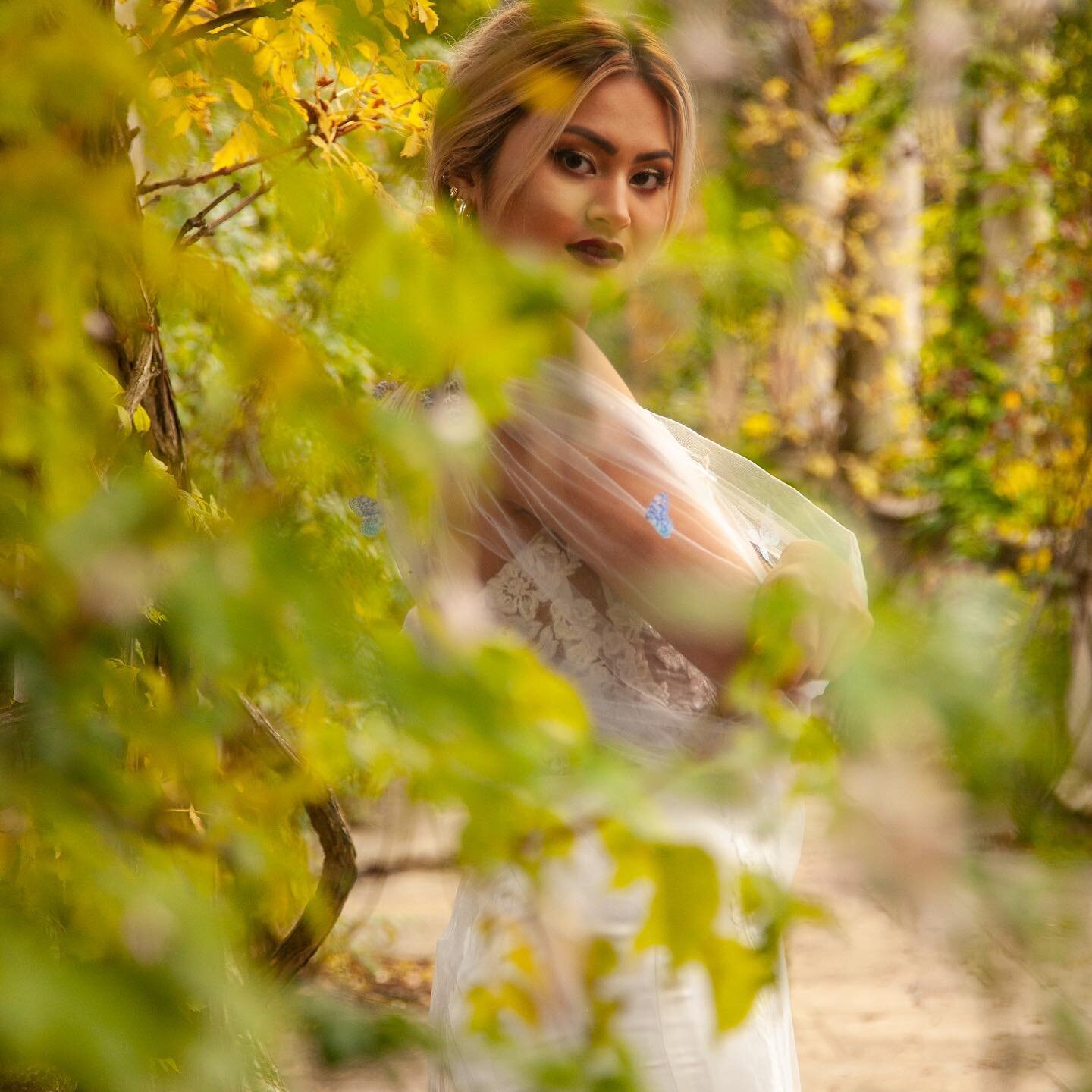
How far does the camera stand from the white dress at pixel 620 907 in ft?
4.22

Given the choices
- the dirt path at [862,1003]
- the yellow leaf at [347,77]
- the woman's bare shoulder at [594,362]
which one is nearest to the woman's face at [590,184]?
the woman's bare shoulder at [594,362]

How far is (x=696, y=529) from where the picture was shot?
1.28m

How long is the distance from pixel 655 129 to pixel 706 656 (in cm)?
64

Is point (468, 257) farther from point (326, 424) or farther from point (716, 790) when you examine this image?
point (716, 790)

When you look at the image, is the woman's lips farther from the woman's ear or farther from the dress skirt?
the dress skirt

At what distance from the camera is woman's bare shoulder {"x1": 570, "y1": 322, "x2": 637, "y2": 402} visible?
51.2 inches

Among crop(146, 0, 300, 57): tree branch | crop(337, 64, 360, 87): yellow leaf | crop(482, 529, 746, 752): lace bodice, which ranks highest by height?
crop(146, 0, 300, 57): tree branch

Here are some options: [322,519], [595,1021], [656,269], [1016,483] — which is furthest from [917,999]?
[595,1021]

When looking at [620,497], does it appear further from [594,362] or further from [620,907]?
[620,907]

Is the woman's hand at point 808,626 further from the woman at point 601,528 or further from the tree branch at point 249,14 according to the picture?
the tree branch at point 249,14

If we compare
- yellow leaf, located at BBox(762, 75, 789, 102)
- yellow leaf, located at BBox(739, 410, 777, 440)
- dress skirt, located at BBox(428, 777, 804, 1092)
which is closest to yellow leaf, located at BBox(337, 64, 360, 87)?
dress skirt, located at BBox(428, 777, 804, 1092)

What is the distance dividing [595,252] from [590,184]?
0.25 feet

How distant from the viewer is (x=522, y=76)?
1.42m

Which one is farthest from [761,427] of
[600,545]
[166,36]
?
[166,36]
